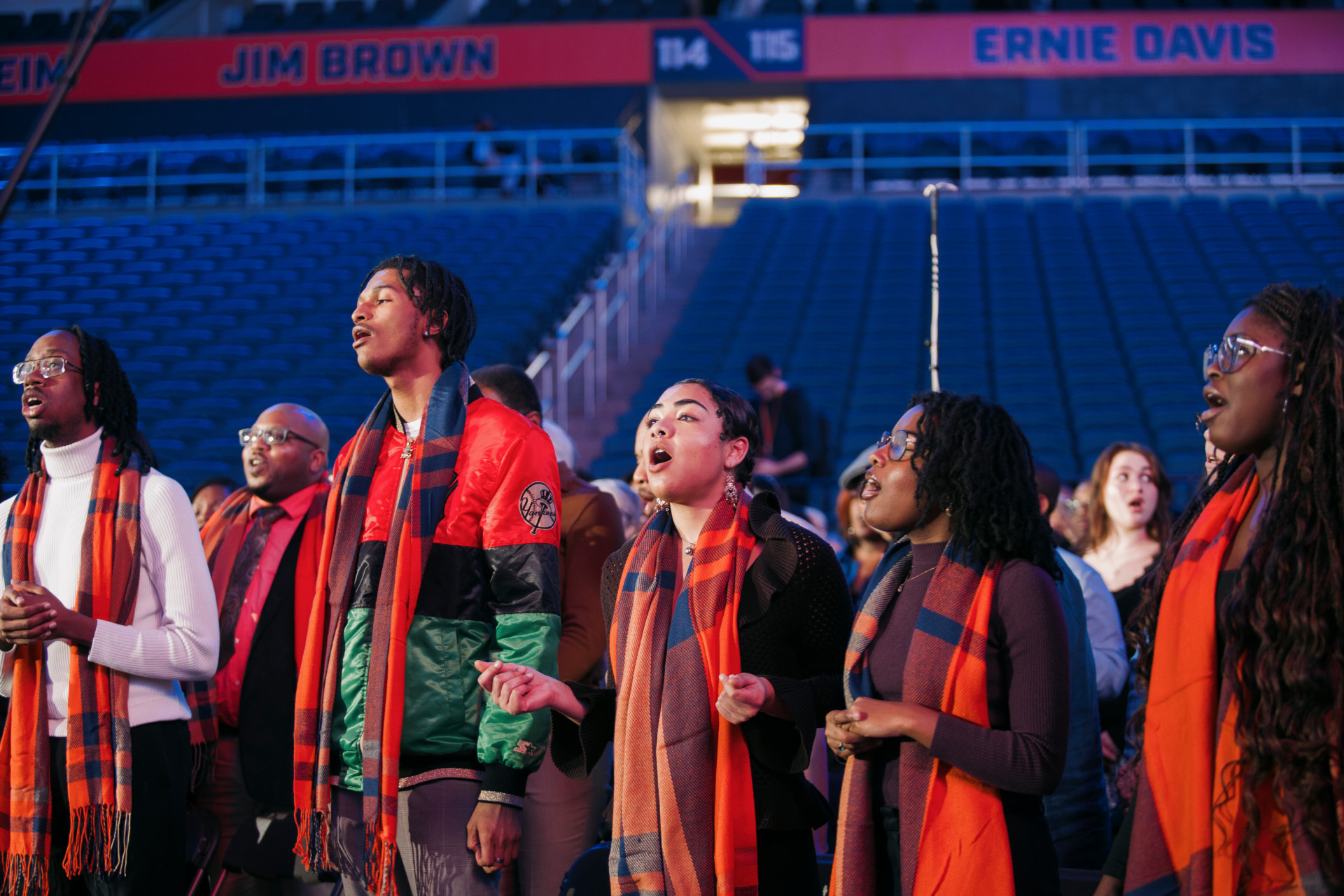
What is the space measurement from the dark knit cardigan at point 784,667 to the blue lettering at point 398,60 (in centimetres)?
1352

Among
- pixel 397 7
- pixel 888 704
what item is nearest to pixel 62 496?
pixel 888 704

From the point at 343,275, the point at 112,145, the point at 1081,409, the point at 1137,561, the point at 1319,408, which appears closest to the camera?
the point at 1319,408

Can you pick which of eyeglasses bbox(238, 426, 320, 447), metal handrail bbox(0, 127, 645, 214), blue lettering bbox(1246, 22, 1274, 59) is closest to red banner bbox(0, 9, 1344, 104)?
blue lettering bbox(1246, 22, 1274, 59)

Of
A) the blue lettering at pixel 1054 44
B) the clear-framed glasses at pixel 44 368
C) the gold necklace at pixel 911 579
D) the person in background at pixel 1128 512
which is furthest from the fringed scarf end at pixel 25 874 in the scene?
the blue lettering at pixel 1054 44

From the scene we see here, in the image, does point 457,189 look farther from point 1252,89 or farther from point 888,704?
point 888,704

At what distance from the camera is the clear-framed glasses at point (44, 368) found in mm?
2205

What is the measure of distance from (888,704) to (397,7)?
15058 mm

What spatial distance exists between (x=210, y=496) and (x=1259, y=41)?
44.5ft

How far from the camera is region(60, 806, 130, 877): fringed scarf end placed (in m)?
2.02

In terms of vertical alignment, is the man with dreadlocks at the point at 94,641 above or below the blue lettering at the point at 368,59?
below

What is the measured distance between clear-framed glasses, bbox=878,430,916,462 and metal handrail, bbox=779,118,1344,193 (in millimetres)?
9777

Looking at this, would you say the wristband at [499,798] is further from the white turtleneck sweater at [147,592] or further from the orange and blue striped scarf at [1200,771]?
the orange and blue striped scarf at [1200,771]

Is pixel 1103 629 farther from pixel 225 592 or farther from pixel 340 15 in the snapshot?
pixel 340 15

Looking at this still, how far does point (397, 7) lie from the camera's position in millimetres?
14820
